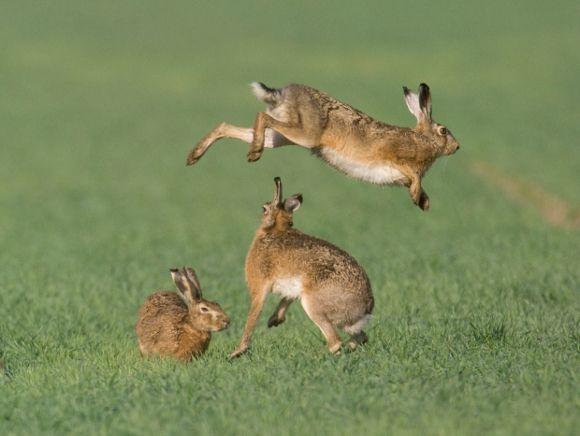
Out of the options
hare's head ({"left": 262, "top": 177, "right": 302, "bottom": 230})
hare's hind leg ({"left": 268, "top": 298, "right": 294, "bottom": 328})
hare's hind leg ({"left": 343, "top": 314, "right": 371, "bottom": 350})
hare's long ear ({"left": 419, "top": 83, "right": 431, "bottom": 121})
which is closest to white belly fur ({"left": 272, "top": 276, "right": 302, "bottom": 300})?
hare's hind leg ({"left": 268, "top": 298, "right": 294, "bottom": 328})

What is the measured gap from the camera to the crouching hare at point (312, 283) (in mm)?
10000

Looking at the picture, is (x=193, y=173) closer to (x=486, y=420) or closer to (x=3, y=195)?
(x=3, y=195)

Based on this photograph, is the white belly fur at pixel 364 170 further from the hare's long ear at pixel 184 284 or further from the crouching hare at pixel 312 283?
the hare's long ear at pixel 184 284

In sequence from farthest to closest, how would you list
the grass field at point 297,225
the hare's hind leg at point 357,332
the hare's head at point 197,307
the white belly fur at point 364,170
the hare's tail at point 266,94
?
the hare's head at point 197,307, the hare's hind leg at point 357,332, the white belly fur at point 364,170, the hare's tail at point 266,94, the grass field at point 297,225

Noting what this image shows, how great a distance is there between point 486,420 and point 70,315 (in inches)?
247

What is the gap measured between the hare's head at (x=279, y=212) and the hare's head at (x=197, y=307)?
31.0 inches

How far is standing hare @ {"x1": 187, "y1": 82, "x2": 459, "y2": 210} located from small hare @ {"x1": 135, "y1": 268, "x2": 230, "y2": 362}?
1.35 meters

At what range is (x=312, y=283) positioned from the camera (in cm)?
1005

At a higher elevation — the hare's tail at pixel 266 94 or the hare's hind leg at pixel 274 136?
the hare's tail at pixel 266 94

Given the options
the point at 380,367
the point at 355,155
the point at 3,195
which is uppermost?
the point at 355,155

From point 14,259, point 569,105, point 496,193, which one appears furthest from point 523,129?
point 14,259

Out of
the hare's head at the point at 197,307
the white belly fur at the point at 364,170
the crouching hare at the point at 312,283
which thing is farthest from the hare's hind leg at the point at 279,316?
the white belly fur at the point at 364,170

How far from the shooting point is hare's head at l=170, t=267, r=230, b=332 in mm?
10547

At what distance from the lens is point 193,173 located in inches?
1109
